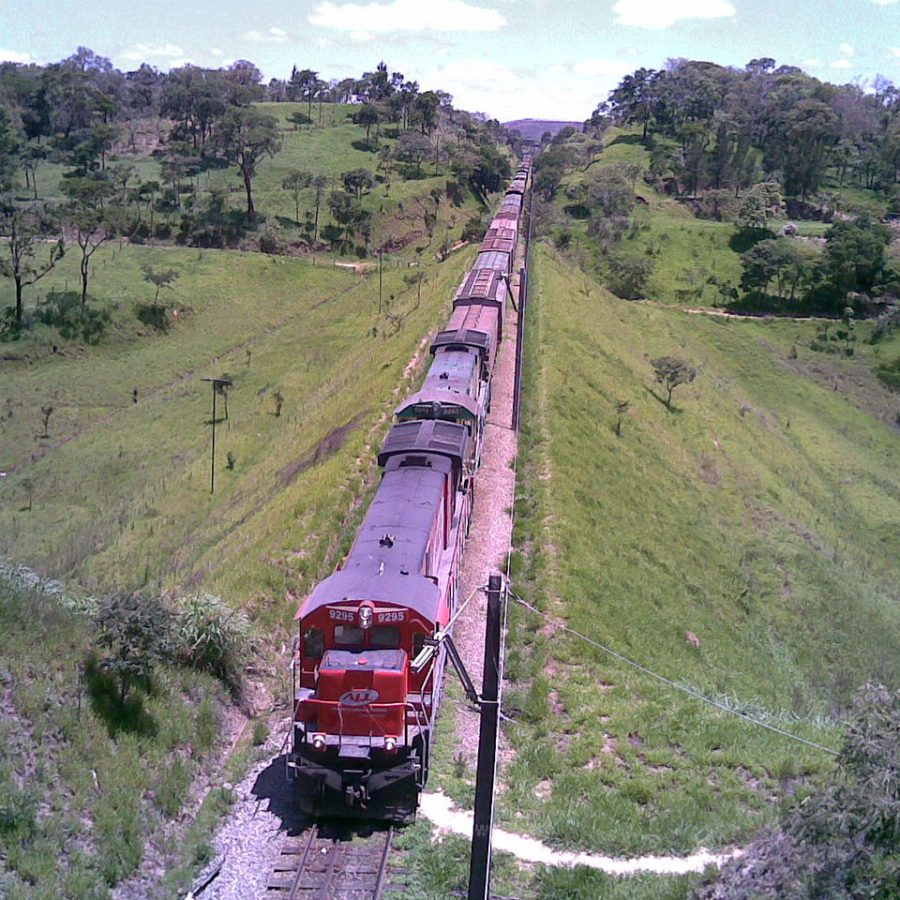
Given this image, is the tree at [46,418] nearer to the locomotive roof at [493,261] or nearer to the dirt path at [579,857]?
the locomotive roof at [493,261]

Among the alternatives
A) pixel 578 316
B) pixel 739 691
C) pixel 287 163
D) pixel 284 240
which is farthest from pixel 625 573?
pixel 287 163

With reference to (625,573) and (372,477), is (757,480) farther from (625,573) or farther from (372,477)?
(372,477)

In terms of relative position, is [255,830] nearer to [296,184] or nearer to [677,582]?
[677,582]

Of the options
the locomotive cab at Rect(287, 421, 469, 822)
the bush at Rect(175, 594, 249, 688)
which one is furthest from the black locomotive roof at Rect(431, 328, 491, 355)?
the locomotive cab at Rect(287, 421, 469, 822)

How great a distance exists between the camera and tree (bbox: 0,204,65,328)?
212 ft

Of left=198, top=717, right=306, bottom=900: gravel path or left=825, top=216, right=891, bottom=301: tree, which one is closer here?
left=198, top=717, right=306, bottom=900: gravel path

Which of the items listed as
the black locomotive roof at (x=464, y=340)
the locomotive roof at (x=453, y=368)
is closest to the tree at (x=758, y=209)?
the black locomotive roof at (x=464, y=340)

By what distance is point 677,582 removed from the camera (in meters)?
31.0

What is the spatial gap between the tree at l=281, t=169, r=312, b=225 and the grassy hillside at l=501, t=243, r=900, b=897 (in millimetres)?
43792

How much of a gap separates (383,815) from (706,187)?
394 ft

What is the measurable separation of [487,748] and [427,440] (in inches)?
527

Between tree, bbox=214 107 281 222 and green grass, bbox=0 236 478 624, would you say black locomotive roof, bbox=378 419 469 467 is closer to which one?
green grass, bbox=0 236 478 624

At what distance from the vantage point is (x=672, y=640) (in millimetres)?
26531

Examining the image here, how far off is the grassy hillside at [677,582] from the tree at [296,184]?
144 feet
